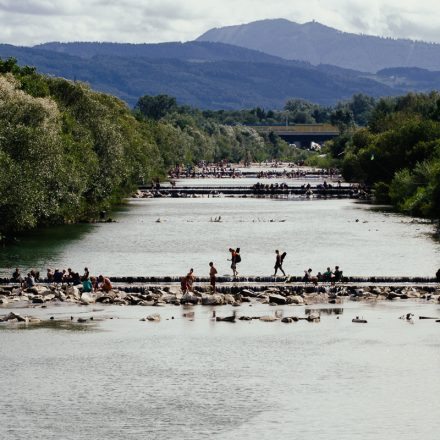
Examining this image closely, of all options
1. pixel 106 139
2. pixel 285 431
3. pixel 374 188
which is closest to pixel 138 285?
pixel 285 431

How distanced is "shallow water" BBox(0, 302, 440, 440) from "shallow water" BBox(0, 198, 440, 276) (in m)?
23.8

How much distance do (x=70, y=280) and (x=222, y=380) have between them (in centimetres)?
2834

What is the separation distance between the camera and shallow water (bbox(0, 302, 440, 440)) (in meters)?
48.6

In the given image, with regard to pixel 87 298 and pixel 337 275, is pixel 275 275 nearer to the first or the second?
pixel 337 275

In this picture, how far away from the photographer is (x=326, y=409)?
50875 millimetres

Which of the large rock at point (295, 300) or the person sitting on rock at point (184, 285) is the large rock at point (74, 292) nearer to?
the person sitting on rock at point (184, 285)

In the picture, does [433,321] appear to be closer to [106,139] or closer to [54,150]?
[54,150]

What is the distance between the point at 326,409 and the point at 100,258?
52163 millimetres

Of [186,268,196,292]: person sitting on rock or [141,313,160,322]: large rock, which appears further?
[186,268,196,292]: person sitting on rock

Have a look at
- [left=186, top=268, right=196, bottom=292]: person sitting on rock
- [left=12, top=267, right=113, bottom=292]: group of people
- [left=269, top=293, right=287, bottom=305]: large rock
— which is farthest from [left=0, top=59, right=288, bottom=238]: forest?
[left=269, top=293, right=287, bottom=305]: large rock

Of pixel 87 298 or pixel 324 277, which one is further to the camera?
pixel 324 277

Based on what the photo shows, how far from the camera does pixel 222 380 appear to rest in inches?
2188

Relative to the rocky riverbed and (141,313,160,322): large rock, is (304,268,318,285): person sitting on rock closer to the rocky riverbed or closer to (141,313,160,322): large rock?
the rocky riverbed

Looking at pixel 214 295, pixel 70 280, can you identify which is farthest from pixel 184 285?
pixel 70 280
